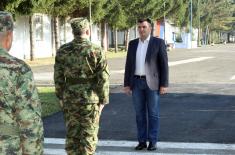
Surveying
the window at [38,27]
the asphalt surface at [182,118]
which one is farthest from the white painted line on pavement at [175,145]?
the window at [38,27]

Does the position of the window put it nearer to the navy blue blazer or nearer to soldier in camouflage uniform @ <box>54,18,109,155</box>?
the navy blue blazer

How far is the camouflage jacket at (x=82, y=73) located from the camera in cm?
547

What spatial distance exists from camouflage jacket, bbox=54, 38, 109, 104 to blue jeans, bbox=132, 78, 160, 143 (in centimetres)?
152

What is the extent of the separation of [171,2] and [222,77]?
46.1 metres

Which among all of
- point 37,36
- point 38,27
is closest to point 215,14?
point 38,27

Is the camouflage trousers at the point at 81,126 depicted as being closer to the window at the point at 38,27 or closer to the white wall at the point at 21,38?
the white wall at the point at 21,38

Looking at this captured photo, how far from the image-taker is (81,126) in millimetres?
5695

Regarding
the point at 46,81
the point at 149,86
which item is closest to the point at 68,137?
the point at 149,86

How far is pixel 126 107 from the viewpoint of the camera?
11828 millimetres

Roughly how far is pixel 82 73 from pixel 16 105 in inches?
105

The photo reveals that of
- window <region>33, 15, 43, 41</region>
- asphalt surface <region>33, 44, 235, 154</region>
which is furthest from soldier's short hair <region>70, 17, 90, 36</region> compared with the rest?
window <region>33, 15, 43, 41</region>

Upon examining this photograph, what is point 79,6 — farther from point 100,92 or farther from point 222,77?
point 100,92

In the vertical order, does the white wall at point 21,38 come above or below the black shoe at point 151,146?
above

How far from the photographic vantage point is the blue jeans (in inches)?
279
